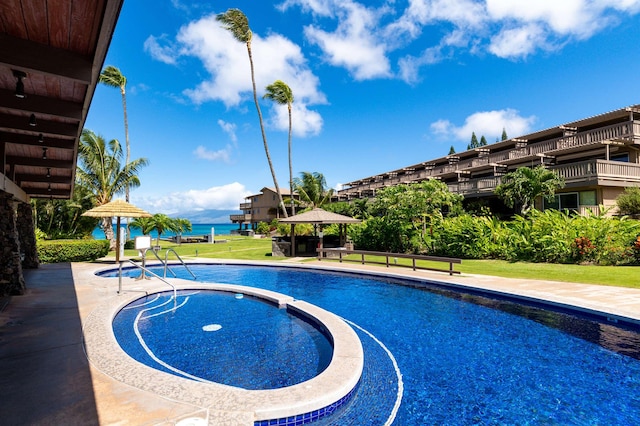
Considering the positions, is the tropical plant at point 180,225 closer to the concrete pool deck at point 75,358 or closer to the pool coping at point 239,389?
the concrete pool deck at point 75,358

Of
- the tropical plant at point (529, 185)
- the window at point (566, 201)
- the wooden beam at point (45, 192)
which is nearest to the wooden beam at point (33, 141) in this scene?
the wooden beam at point (45, 192)

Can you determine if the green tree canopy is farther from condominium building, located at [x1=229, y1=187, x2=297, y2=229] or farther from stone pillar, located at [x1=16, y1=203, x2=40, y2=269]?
stone pillar, located at [x1=16, y1=203, x2=40, y2=269]

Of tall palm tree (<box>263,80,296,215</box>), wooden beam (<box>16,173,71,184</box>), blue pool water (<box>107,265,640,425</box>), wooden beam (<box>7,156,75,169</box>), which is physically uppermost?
tall palm tree (<box>263,80,296,215</box>)

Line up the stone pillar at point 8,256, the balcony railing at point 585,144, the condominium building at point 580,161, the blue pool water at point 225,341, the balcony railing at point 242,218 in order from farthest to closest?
the balcony railing at point 242,218 < the condominium building at point 580,161 < the balcony railing at point 585,144 < the stone pillar at point 8,256 < the blue pool water at point 225,341

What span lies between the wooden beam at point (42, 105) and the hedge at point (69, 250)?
46.2 feet

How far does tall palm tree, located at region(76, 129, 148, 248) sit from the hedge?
8.00m

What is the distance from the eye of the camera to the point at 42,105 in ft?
18.5

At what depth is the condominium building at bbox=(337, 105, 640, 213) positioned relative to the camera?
61.9 feet

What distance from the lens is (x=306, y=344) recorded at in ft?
21.3

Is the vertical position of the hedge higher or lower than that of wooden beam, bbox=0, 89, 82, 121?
lower

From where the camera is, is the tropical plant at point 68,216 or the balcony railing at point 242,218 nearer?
the tropical plant at point 68,216

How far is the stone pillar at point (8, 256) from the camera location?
28.2 feet

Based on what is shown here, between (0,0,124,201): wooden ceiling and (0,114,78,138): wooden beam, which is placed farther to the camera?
(0,114,78,138): wooden beam

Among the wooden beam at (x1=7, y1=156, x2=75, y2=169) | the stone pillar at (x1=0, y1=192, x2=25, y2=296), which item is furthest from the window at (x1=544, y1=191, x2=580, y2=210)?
the stone pillar at (x1=0, y1=192, x2=25, y2=296)
